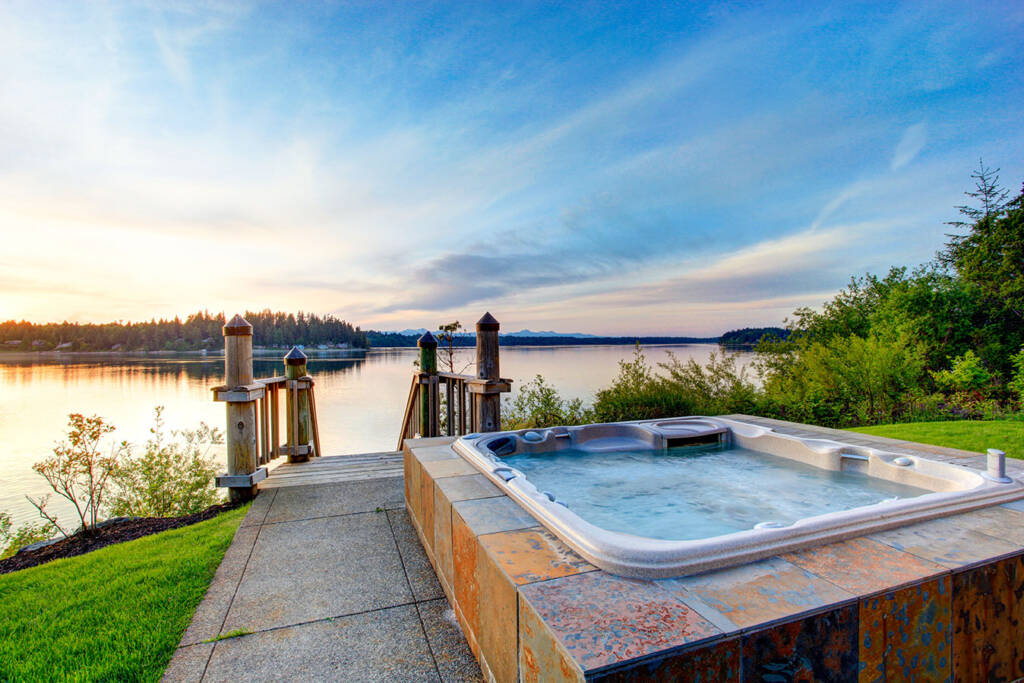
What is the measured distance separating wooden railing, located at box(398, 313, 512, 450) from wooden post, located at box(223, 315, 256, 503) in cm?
163

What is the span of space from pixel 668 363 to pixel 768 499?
389 cm

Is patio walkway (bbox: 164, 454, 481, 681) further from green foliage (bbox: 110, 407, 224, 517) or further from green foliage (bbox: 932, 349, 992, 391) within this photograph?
green foliage (bbox: 932, 349, 992, 391)

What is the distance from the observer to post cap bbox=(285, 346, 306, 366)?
4420 mm

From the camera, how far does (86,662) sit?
157 centimetres

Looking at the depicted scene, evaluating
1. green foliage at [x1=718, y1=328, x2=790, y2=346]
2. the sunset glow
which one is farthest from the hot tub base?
green foliage at [x1=718, y1=328, x2=790, y2=346]

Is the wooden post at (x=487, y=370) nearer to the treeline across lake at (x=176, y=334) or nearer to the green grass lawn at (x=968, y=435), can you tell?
the green grass lawn at (x=968, y=435)

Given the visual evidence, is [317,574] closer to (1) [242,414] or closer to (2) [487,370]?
(1) [242,414]

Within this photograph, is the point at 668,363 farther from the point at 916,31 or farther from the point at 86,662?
the point at 86,662

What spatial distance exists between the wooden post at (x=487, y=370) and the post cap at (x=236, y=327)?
1.81m

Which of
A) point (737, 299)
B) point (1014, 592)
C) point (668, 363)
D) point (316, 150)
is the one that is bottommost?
point (1014, 592)

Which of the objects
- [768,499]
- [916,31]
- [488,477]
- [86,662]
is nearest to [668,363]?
[768,499]

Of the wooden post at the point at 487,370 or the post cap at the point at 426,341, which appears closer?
the wooden post at the point at 487,370

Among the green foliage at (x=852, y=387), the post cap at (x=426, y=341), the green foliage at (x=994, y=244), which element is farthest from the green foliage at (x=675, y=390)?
the green foliage at (x=994, y=244)

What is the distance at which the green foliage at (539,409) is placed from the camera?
19.0 ft
